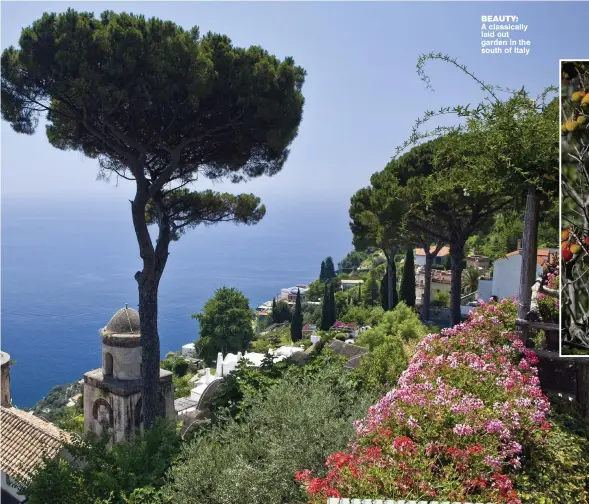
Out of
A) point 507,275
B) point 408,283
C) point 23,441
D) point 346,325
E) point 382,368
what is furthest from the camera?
point 346,325

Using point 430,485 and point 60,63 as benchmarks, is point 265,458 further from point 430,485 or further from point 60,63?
point 60,63

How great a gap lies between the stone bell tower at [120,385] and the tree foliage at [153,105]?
1138 mm

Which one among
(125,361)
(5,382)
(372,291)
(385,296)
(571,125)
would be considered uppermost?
(571,125)

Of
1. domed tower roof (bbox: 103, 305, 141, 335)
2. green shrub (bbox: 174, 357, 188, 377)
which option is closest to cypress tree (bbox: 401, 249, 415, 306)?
domed tower roof (bbox: 103, 305, 141, 335)

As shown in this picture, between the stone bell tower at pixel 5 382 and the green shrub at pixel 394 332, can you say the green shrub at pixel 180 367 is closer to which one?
the stone bell tower at pixel 5 382

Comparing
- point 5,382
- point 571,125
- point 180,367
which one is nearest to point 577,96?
point 571,125

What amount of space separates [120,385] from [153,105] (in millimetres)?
5874

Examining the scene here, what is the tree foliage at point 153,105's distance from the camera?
869cm

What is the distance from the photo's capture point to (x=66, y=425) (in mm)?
15789

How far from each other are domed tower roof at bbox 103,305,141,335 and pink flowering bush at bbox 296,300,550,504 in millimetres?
8270

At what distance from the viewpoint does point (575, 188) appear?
327cm

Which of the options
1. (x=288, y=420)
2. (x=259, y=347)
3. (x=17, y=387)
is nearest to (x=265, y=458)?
(x=288, y=420)

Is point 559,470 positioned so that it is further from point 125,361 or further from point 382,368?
point 125,361

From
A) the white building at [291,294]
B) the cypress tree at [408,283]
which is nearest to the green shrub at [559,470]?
the cypress tree at [408,283]
